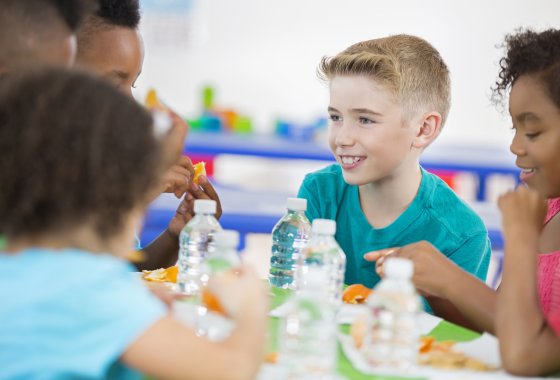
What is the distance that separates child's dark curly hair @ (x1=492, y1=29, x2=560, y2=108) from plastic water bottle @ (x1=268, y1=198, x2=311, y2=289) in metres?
0.77

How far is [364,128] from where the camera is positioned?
2.74m

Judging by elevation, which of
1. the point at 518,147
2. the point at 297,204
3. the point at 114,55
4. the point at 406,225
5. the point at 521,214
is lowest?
the point at 406,225

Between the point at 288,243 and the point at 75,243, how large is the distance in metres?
1.44

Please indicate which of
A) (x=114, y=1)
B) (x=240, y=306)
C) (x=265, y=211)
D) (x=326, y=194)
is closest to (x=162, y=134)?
(x=240, y=306)

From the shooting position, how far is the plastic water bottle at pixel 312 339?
152 cm

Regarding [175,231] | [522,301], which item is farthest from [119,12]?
[522,301]

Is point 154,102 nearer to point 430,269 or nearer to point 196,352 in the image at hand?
point 430,269

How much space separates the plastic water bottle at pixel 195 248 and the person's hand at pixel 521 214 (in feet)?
2.54

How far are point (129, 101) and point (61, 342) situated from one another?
0.38 meters

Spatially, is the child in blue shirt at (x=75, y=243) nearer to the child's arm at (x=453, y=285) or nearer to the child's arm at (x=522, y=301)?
the child's arm at (x=522, y=301)

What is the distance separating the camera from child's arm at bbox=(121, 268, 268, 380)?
50.9 inches

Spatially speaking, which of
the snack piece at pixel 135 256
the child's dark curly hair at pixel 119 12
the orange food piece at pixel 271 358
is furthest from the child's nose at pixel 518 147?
the child's dark curly hair at pixel 119 12

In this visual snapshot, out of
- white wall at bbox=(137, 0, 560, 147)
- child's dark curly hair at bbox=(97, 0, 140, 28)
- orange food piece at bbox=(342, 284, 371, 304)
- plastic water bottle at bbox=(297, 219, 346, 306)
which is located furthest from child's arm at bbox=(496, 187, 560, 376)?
white wall at bbox=(137, 0, 560, 147)

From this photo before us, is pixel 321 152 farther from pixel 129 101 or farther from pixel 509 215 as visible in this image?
pixel 129 101
